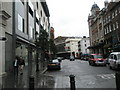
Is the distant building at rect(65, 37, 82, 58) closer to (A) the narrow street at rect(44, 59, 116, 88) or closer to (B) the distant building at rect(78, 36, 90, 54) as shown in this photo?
(B) the distant building at rect(78, 36, 90, 54)

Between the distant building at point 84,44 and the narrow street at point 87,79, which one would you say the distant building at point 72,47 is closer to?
the distant building at point 84,44

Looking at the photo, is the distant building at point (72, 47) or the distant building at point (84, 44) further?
the distant building at point (72, 47)

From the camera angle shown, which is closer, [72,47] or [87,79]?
[87,79]

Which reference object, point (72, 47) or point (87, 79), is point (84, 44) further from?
point (87, 79)

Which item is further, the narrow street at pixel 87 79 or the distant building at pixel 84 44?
the distant building at pixel 84 44

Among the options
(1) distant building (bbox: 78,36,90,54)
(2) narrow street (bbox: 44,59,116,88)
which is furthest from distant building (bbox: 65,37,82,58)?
(2) narrow street (bbox: 44,59,116,88)

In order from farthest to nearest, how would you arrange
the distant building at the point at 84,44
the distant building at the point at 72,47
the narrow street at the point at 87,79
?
1. the distant building at the point at 72,47
2. the distant building at the point at 84,44
3. the narrow street at the point at 87,79

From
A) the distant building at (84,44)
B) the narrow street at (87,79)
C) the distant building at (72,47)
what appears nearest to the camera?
the narrow street at (87,79)

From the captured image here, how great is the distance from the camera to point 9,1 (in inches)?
739

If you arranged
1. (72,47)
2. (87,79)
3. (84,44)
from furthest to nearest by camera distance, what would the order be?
(72,47) < (84,44) < (87,79)

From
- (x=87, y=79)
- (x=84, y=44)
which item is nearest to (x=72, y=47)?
(x=84, y=44)

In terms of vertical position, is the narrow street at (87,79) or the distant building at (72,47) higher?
the distant building at (72,47)

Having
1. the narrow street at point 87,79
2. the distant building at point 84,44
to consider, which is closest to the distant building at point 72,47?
the distant building at point 84,44

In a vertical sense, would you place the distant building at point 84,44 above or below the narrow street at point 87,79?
above
